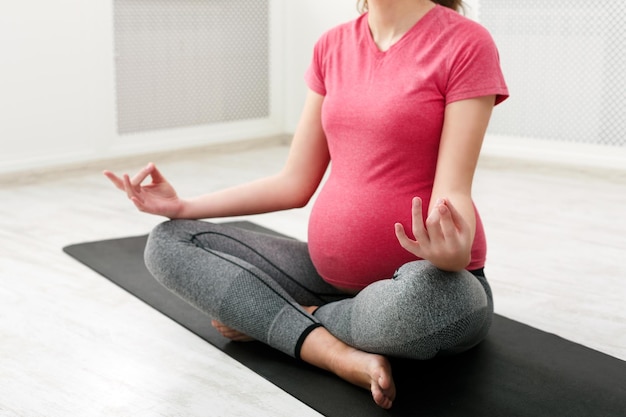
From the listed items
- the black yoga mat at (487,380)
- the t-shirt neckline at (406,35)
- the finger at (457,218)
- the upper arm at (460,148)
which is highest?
the t-shirt neckline at (406,35)

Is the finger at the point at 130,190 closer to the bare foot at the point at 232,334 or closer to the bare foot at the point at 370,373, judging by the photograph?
the bare foot at the point at 232,334

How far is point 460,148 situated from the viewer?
1.33 metres

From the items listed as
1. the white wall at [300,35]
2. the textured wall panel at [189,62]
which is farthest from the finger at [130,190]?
the white wall at [300,35]

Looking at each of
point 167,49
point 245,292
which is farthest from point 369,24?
point 167,49

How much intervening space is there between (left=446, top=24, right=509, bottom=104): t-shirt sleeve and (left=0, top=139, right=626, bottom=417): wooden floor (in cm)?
53

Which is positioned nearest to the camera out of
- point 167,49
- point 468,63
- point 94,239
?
point 468,63

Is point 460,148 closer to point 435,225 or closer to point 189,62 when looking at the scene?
point 435,225

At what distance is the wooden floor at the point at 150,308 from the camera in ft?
4.57

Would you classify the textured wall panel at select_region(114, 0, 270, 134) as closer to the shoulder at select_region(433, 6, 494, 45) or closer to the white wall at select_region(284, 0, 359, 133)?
the white wall at select_region(284, 0, 359, 133)

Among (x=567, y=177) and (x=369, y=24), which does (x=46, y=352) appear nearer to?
(x=369, y=24)

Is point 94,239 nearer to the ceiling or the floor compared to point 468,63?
nearer to the floor

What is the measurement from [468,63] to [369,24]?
0.24 metres

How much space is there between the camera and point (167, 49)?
3.50 meters

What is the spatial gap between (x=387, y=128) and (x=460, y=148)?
0.13m
